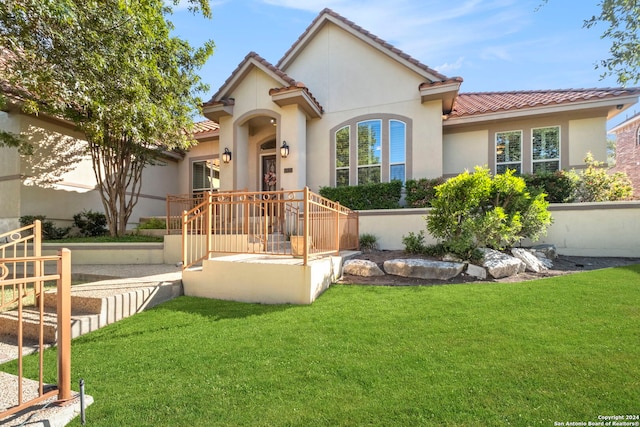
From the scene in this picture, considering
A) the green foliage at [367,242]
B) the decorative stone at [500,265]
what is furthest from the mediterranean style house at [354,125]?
the decorative stone at [500,265]

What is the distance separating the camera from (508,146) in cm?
1009

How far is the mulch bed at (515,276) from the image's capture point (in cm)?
552

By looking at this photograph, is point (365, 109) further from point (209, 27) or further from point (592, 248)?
point (592, 248)

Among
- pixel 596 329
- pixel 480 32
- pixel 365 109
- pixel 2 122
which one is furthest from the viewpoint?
pixel 365 109

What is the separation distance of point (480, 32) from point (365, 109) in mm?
4016

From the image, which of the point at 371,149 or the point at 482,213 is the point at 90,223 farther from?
the point at 482,213

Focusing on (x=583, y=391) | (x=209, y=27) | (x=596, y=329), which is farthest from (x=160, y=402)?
(x=209, y=27)

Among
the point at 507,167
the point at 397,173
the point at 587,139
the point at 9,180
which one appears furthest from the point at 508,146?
the point at 9,180

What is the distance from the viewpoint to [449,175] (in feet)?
34.5

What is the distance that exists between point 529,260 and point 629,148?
20318 millimetres

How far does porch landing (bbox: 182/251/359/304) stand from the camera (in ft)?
14.9

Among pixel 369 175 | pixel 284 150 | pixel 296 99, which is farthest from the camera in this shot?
pixel 369 175

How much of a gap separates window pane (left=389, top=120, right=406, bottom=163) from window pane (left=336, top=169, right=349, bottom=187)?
1.68 m

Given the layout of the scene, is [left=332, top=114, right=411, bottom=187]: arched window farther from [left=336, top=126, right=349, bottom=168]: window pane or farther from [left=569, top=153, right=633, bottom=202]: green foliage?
[left=569, top=153, right=633, bottom=202]: green foliage
